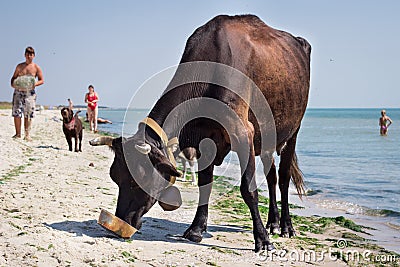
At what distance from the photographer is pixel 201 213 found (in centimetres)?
662

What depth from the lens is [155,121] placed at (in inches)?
228

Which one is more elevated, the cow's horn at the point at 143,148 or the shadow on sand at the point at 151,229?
the cow's horn at the point at 143,148

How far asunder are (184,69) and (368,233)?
4.09 metres

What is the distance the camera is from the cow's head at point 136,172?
557cm

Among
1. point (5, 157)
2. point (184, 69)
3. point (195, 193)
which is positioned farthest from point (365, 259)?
point (5, 157)

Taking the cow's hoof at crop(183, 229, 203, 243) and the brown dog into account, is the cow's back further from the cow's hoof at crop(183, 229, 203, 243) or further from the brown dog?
the brown dog

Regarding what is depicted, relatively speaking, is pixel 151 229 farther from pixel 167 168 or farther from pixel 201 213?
pixel 167 168

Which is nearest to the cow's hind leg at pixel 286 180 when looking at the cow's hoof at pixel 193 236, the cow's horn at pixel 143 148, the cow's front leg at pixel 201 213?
the cow's front leg at pixel 201 213

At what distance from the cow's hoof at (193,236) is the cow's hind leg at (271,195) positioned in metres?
1.45

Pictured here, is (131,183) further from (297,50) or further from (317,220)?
(317,220)

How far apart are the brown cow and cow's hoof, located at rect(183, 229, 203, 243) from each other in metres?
0.01

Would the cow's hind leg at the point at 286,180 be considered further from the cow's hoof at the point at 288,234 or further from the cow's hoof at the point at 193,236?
the cow's hoof at the point at 193,236

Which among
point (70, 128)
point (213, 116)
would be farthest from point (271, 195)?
point (70, 128)

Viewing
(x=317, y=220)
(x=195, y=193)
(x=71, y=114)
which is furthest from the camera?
(x=71, y=114)
